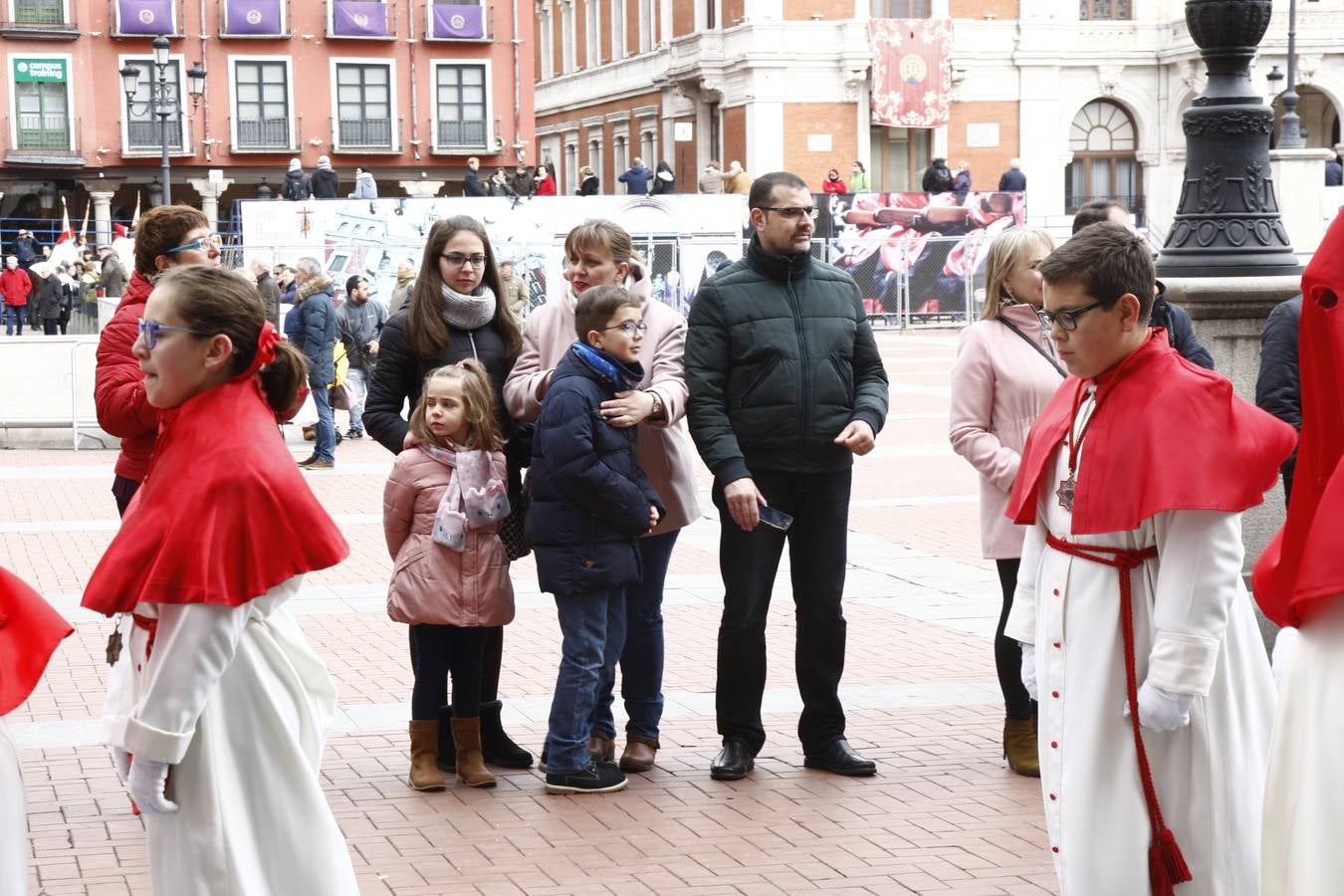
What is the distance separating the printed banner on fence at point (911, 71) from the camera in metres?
51.4

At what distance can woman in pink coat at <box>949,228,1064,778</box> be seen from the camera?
6445 millimetres

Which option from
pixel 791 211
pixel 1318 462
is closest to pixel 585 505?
pixel 791 211

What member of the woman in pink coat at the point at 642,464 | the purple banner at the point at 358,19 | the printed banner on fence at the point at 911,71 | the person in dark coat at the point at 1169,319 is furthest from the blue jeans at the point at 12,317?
the person in dark coat at the point at 1169,319

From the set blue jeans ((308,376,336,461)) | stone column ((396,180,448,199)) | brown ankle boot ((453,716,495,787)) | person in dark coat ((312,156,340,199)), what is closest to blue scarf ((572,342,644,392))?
brown ankle boot ((453,716,495,787))

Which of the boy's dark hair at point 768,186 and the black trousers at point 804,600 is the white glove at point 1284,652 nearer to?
the black trousers at point 804,600

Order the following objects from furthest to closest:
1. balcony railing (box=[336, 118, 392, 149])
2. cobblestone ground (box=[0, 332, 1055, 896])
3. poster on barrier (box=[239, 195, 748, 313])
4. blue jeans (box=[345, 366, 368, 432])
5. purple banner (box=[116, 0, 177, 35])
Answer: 1. balcony railing (box=[336, 118, 392, 149])
2. purple banner (box=[116, 0, 177, 35])
3. poster on barrier (box=[239, 195, 748, 313])
4. blue jeans (box=[345, 366, 368, 432])
5. cobblestone ground (box=[0, 332, 1055, 896])

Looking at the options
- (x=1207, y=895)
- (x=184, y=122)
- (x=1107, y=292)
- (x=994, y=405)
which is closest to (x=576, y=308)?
(x=994, y=405)

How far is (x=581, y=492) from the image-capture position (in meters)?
6.15

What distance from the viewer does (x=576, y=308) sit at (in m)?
6.30

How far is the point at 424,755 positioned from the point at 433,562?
665mm

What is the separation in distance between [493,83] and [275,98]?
20.8 ft

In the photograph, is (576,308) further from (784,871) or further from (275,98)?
(275,98)

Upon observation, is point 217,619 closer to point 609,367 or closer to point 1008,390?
point 609,367

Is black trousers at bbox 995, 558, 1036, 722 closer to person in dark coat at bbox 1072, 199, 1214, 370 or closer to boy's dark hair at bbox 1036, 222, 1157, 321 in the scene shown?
person in dark coat at bbox 1072, 199, 1214, 370
